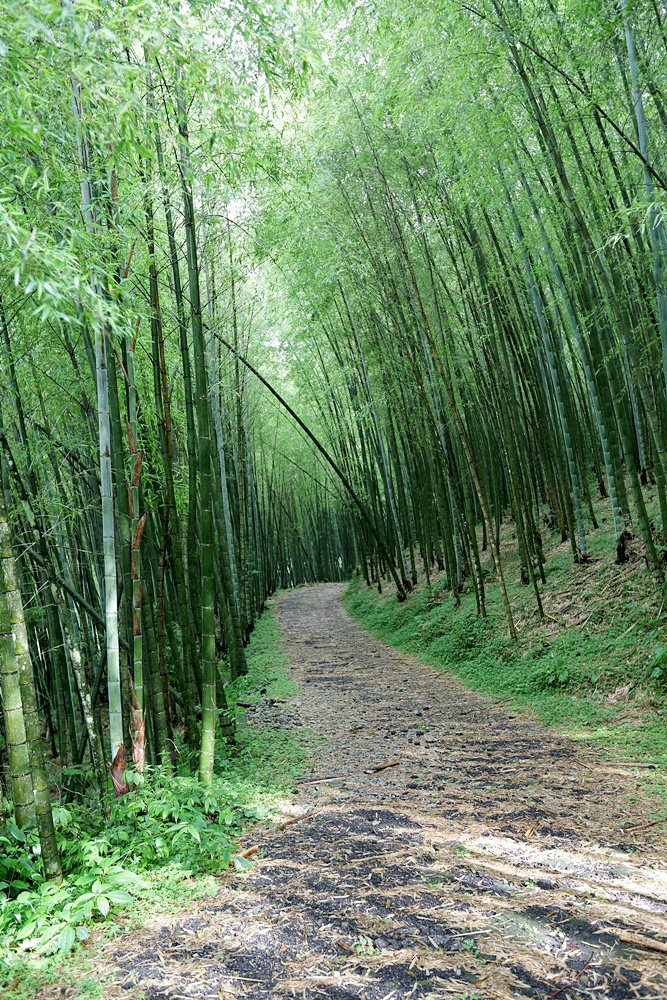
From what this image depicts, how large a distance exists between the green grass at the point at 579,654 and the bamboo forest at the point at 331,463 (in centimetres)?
3

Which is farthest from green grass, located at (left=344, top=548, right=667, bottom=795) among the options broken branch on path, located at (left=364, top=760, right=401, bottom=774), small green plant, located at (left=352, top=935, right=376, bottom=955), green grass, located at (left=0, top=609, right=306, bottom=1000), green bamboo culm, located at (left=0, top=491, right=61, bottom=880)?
green bamboo culm, located at (left=0, top=491, right=61, bottom=880)

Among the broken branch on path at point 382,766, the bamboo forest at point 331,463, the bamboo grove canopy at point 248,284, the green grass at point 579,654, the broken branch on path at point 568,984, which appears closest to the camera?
the broken branch on path at point 568,984

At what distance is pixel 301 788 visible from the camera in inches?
119

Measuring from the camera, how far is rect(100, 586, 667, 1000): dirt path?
158 cm

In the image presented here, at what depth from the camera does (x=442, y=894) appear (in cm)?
195

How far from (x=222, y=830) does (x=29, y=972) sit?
2.86 feet

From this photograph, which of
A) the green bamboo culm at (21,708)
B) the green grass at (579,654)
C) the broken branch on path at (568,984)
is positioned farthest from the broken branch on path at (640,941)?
the green bamboo culm at (21,708)

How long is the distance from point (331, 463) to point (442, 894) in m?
3.23

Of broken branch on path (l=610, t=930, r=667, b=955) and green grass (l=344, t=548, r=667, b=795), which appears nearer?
broken branch on path (l=610, t=930, r=667, b=955)

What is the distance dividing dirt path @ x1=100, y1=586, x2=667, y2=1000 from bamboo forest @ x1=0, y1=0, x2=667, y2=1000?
14mm

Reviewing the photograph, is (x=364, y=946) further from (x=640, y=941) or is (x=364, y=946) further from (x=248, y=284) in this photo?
(x=248, y=284)

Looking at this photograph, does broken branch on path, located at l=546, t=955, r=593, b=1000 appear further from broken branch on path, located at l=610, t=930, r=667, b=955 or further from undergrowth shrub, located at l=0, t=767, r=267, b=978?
undergrowth shrub, located at l=0, t=767, r=267, b=978

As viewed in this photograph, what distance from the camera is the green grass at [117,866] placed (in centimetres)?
176

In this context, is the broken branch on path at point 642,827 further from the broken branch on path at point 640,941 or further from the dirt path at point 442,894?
the broken branch on path at point 640,941
